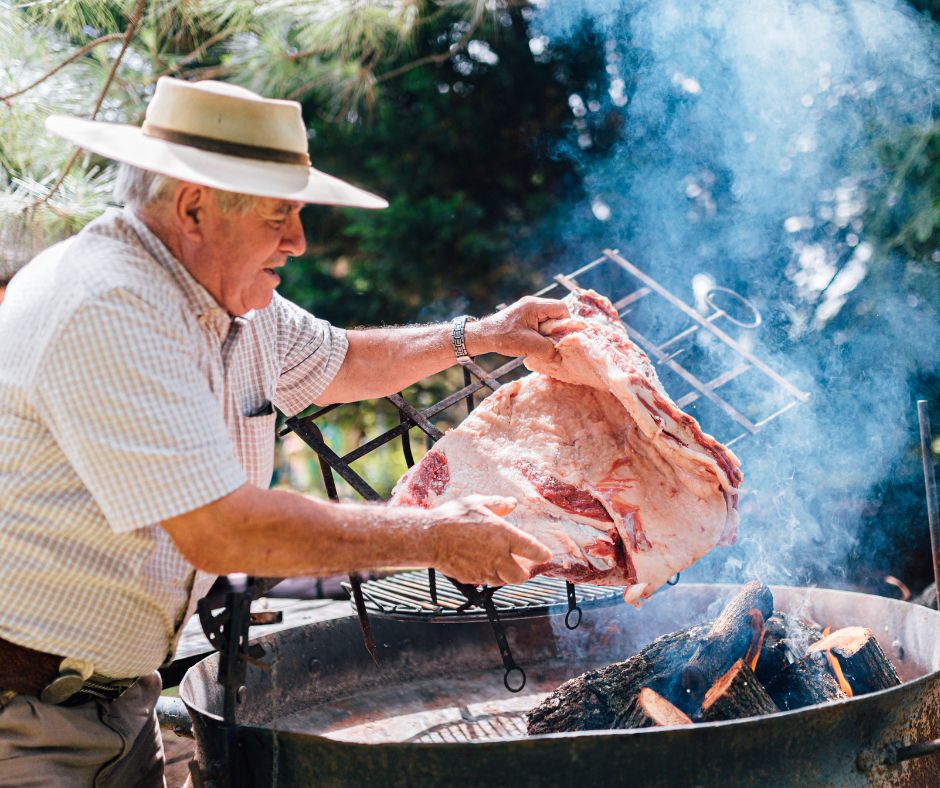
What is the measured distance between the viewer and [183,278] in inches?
91.6

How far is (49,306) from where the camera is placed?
206cm

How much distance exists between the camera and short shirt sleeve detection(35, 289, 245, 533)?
78.4 inches

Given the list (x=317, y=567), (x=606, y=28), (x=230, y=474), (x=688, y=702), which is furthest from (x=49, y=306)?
(x=606, y=28)

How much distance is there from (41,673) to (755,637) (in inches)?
87.4

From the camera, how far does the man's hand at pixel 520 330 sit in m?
3.25

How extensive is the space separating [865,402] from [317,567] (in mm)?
4214

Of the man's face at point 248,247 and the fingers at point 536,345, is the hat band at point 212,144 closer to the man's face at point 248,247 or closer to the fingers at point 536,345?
the man's face at point 248,247

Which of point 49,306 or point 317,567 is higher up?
point 49,306

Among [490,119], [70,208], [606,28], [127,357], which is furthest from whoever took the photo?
[490,119]

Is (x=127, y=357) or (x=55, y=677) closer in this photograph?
(x=127, y=357)

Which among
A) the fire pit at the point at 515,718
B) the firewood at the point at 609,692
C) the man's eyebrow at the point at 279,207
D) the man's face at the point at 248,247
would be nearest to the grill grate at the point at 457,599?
the fire pit at the point at 515,718

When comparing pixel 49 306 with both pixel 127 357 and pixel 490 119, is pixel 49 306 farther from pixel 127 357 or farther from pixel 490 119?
pixel 490 119

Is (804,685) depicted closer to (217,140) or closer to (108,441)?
(108,441)

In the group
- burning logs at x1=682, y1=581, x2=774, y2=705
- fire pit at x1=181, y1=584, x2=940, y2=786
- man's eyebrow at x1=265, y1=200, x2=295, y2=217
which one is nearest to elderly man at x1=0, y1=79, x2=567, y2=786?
man's eyebrow at x1=265, y1=200, x2=295, y2=217
